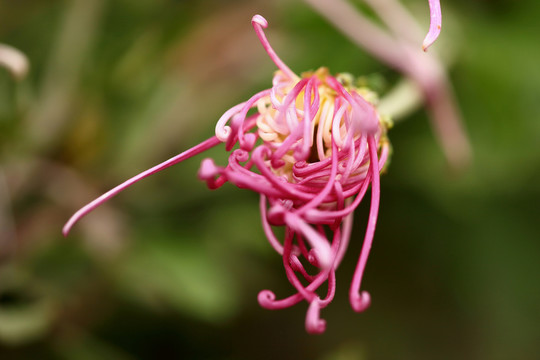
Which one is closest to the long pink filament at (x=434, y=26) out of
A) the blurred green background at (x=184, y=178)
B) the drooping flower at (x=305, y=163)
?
the drooping flower at (x=305, y=163)

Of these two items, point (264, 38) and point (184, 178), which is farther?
point (184, 178)

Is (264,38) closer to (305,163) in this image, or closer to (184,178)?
(305,163)

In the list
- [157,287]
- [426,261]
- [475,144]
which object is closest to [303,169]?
[157,287]

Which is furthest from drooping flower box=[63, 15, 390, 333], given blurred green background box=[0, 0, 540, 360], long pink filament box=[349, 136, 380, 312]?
blurred green background box=[0, 0, 540, 360]

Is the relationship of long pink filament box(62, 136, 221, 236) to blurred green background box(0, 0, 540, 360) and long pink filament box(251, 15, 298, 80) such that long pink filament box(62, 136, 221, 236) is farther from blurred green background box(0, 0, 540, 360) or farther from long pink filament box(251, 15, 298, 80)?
blurred green background box(0, 0, 540, 360)

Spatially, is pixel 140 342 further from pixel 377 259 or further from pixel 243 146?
pixel 243 146

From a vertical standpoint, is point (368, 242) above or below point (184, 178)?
below

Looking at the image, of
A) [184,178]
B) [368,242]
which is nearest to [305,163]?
[368,242]
